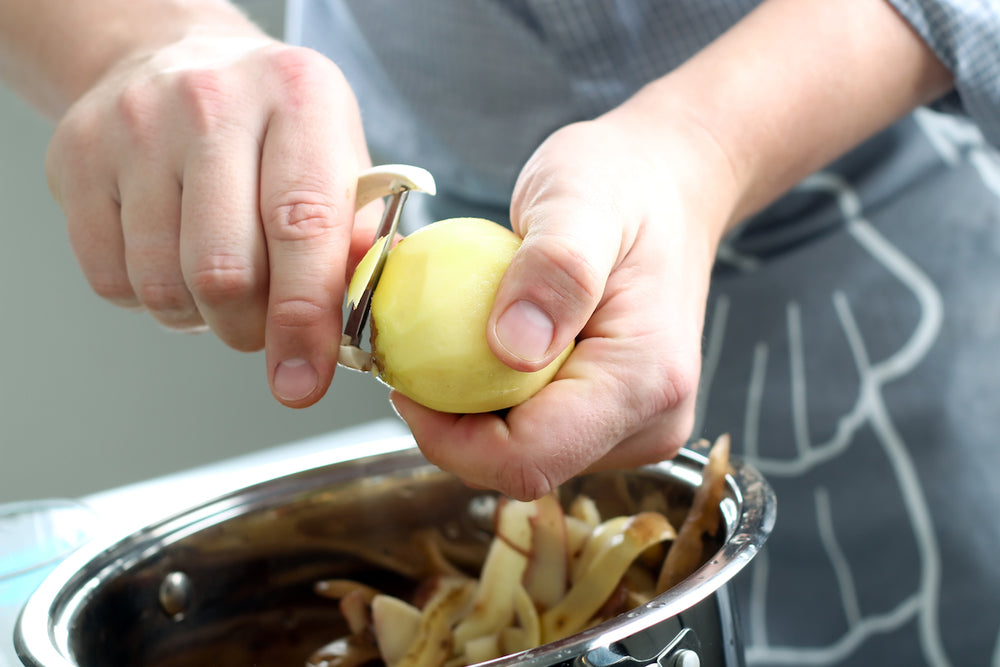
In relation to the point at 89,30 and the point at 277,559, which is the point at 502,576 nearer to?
the point at 277,559

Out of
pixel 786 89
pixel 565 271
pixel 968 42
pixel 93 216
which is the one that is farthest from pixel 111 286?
pixel 968 42

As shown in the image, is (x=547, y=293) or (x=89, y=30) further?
(x=89, y=30)

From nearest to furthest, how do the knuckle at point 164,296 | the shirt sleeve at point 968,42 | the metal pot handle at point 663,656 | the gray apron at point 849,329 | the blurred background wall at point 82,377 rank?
the metal pot handle at point 663,656 < the knuckle at point 164,296 < the shirt sleeve at point 968,42 < the gray apron at point 849,329 < the blurred background wall at point 82,377

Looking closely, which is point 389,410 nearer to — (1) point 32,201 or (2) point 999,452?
(1) point 32,201

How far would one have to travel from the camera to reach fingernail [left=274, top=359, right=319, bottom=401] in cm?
39

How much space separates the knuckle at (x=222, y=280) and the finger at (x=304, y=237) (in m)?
0.01

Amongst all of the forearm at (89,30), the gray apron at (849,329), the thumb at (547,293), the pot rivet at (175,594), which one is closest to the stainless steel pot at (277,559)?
the pot rivet at (175,594)

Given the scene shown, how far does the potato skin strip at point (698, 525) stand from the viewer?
0.42m

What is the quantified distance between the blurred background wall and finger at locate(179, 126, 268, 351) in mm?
1420

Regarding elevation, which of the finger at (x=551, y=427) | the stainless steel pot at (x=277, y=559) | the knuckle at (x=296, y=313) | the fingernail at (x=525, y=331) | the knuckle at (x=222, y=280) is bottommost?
the stainless steel pot at (x=277, y=559)

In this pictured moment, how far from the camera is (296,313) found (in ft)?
1.23

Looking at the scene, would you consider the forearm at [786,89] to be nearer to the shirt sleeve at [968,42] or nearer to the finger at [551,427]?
the shirt sleeve at [968,42]

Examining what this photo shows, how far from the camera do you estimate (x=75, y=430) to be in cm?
176

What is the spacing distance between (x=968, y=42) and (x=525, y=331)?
404mm
